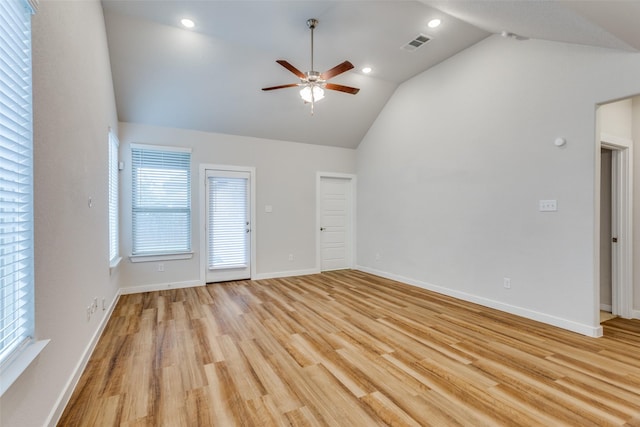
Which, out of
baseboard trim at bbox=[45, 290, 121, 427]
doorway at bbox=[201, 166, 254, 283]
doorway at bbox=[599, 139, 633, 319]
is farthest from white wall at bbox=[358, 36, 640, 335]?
baseboard trim at bbox=[45, 290, 121, 427]

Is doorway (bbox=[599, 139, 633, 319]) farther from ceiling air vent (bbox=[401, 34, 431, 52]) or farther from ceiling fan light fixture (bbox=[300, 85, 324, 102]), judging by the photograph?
ceiling fan light fixture (bbox=[300, 85, 324, 102])

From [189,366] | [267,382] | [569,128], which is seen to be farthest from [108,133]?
[569,128]

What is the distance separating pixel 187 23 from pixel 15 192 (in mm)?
3150

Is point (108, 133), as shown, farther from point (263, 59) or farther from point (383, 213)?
point (383, 213)

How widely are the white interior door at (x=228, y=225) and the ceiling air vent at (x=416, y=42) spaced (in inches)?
134

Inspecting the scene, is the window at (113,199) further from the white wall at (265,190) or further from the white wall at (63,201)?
the white wall at (63,201)

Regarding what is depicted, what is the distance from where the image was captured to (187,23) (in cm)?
360

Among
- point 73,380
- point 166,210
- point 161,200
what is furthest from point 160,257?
point 73,380

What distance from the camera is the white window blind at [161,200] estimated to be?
15.9 ft

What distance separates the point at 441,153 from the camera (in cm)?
464

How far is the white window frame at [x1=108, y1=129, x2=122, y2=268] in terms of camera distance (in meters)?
3.92

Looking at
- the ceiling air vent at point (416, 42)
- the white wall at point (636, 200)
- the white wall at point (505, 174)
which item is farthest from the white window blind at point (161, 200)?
the white wall at point (636, 200)

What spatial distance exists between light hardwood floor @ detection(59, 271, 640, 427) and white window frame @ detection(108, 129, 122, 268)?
0.83 m

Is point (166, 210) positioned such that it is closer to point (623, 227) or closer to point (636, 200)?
point (623, 227)
